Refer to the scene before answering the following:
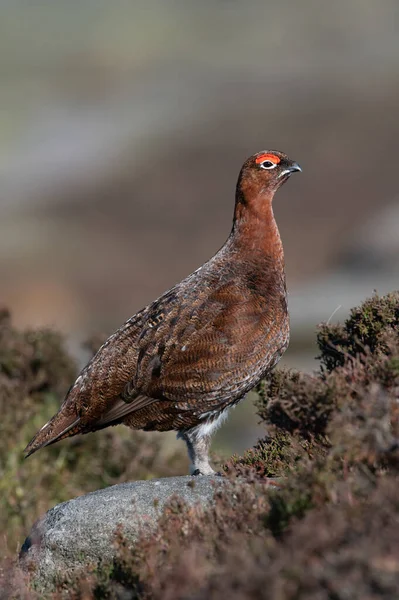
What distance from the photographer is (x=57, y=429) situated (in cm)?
632

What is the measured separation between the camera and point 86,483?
27.8ft

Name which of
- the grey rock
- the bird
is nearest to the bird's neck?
the bird

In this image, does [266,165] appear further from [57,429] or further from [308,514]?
[308,514]

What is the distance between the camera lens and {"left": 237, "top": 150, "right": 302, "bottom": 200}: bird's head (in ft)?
22.3

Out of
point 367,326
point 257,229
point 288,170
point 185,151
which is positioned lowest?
point 367,326

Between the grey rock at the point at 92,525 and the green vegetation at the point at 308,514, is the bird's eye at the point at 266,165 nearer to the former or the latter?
the green vegetation at the point at 308,514

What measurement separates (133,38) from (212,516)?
70367 mm

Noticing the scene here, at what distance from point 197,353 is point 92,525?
1490 mm

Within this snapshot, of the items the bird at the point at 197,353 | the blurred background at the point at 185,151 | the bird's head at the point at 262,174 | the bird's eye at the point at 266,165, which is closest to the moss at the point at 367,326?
the bird at the point at 197,353

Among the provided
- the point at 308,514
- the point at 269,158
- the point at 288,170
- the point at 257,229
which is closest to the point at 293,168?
the point at 288,170

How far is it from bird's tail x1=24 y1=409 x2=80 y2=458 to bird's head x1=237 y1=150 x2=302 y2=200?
83.2 inches

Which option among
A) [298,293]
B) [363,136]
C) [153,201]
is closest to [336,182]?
[363,136]

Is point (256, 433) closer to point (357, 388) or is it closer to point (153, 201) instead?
point (357, 388)

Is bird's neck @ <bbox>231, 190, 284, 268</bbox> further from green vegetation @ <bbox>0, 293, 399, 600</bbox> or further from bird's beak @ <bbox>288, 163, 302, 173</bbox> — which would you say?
green vegetation @ <bbox>0, 293, 399, 600</bbox>
